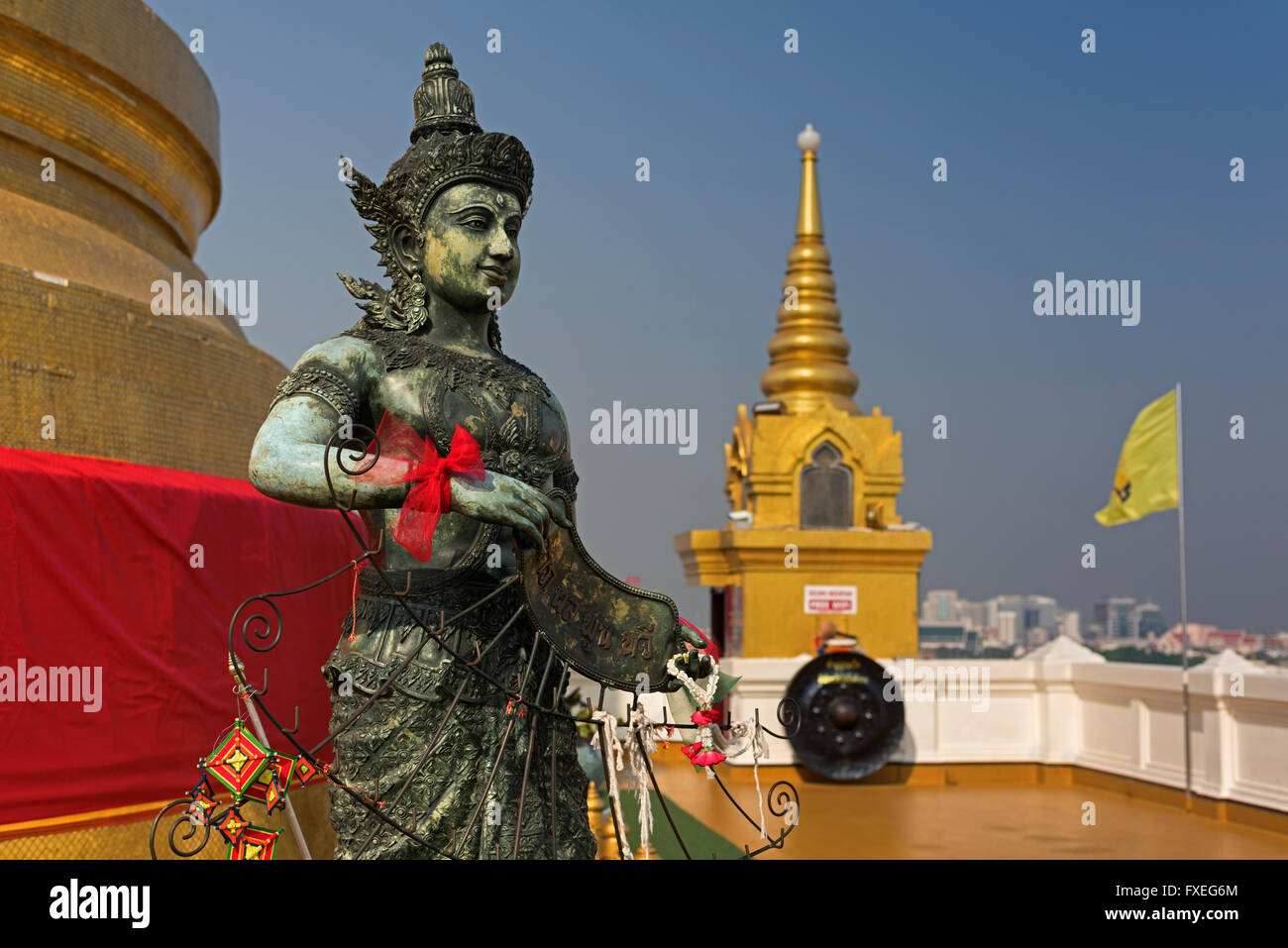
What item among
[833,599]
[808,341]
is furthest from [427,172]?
[808,341]

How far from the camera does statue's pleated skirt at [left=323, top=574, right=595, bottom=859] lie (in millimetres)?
2559

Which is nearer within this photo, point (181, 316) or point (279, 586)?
point (279, 586)

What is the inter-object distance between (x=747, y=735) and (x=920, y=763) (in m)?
8.97

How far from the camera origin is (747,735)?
110 inches

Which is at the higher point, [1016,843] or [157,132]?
[157,132]

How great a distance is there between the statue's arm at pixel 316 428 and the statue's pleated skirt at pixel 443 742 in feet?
1.39

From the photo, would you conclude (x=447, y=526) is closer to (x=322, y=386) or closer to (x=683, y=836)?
(x=322, y=386)

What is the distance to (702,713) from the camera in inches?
103

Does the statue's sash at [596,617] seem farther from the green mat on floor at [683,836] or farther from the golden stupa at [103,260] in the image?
the green mat on floor at [683,836]

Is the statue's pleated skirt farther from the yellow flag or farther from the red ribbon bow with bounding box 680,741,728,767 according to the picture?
the yellow flag
